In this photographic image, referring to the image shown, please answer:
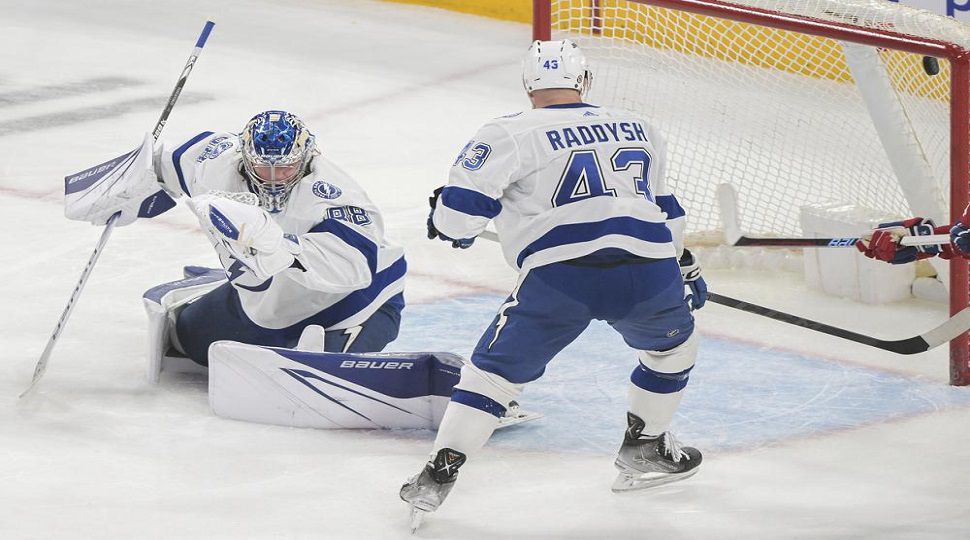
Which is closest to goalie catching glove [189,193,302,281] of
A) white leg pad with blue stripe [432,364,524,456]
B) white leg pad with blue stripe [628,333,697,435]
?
white leg pad with blue stripe [432,364,524,456]

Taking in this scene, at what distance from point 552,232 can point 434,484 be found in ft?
1.83

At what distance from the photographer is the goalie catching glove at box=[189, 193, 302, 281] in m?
3.65

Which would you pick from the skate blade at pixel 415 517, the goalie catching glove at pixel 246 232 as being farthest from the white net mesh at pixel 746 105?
the skate blade at pixel 415 517

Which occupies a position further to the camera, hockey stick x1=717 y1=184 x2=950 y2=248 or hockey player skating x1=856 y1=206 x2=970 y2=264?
hockey stick x1=717 y1=184 x2=950 y2=248

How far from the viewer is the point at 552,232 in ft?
10.8

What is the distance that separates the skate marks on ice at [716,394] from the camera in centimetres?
399

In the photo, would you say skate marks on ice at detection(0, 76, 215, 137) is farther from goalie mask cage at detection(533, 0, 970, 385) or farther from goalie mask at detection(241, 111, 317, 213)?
goalie mask at detection(241, 111, 317, 213)

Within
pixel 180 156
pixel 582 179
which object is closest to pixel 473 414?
pixel 582 179

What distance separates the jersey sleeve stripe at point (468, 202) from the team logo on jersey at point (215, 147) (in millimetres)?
1027

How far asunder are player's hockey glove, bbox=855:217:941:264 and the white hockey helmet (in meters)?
0.90

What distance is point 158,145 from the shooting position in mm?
4289

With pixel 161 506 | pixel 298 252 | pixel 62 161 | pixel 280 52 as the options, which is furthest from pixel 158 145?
pixel 280 52

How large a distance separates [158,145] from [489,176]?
1.35 m

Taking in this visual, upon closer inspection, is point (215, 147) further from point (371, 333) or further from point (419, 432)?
point (419, 432)
